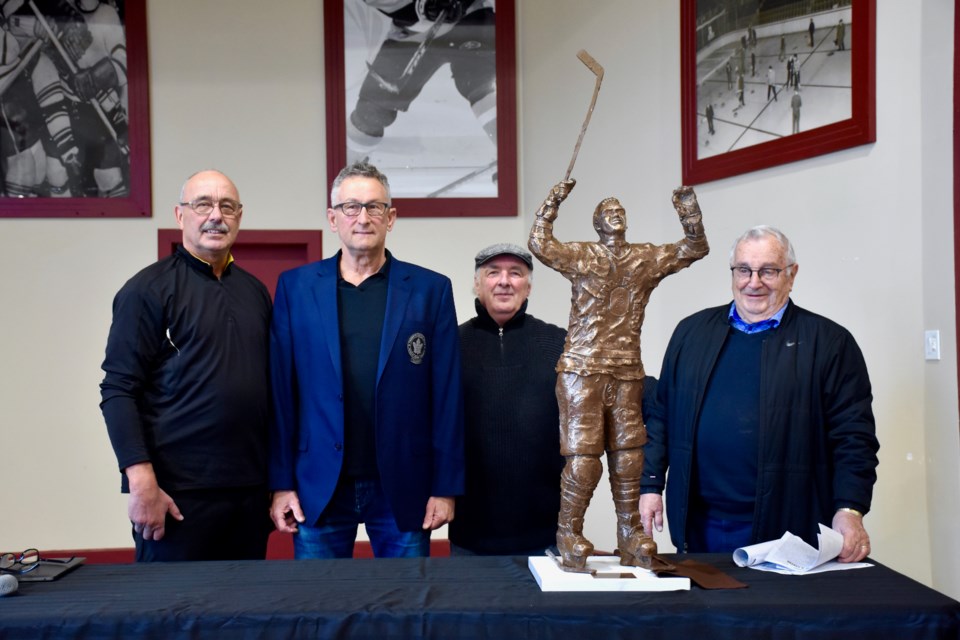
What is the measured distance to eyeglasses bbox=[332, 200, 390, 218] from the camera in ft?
7.65

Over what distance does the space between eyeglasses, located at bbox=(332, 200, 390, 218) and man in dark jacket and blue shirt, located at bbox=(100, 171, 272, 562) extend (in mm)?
368

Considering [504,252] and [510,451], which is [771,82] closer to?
[504,252]

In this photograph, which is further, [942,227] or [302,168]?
[302,168]

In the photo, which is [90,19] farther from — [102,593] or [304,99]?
[102,593]

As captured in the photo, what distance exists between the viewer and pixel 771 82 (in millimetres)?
3852

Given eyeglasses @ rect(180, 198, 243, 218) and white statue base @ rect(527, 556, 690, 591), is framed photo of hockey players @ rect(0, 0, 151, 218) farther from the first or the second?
white statue base @ rect(527, 556, 690, 591)

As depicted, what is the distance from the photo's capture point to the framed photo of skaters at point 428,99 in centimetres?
527

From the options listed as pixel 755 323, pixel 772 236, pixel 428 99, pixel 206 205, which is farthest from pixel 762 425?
pixel 428 99

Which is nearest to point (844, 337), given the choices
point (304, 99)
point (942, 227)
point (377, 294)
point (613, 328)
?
point (613, 328)

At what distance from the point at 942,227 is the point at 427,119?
125 inches

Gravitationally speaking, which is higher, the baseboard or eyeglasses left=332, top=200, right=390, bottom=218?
eyeglasses left=332, top=200, right=390, bottom=218

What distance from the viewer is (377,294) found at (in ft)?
7.97

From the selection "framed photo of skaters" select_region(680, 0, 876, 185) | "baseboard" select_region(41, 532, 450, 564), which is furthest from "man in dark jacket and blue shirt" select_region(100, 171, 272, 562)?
"baseboard" select_region(41, 532, 450, 564)

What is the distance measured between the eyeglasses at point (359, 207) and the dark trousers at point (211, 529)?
0.82 metres
